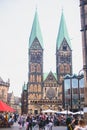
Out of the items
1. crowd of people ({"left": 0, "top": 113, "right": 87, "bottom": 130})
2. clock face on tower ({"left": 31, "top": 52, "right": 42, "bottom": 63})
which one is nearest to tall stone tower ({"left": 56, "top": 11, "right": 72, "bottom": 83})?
clock face on tower ({"left": 31, "top": 52, "right": 42, "bottom": 63})

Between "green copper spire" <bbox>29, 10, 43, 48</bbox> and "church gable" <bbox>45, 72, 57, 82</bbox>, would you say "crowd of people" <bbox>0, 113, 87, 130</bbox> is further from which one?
"green copper spire" <bbox>29, 10, 43, 48</bbox>

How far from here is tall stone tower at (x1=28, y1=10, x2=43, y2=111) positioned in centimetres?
9019

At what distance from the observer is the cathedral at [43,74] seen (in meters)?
89.9

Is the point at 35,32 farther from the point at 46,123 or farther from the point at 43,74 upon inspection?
the point at 46,123

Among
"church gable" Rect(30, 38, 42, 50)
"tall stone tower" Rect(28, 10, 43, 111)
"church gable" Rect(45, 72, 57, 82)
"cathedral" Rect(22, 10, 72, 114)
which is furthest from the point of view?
"church gable" Rect(30, 38, 42, 50)

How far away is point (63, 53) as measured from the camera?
96938 mm

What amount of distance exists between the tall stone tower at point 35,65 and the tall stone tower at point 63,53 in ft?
20.5

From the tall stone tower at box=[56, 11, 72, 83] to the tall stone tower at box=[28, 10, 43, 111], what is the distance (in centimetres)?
624

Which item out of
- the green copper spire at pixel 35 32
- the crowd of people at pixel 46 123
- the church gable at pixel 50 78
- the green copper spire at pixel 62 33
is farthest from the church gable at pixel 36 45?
the crowd of people at pixel 46 123

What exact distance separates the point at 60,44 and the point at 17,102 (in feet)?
174

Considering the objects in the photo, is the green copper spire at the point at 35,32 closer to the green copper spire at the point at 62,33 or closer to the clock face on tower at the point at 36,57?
the clock face on tower at the point at 36,57

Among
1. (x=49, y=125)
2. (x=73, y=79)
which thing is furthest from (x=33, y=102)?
(x=49, y=125)

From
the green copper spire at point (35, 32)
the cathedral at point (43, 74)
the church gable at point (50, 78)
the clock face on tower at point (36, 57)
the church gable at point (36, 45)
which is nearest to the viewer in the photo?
the cathedral at point (43, 74)

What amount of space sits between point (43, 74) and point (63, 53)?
1048 cm
